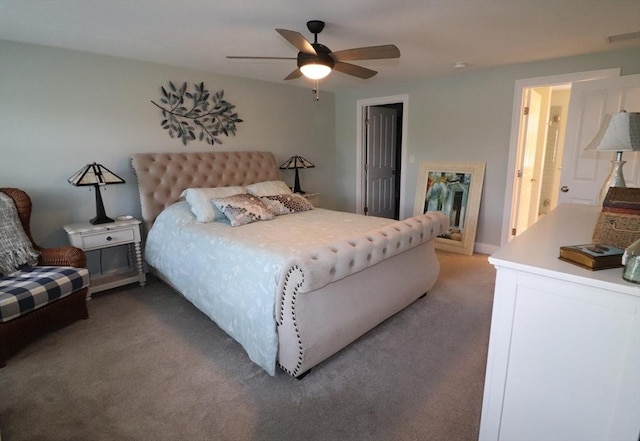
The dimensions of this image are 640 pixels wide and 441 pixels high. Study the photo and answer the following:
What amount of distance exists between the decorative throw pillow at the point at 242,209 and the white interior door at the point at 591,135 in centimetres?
309

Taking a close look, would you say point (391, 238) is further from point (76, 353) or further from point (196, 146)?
point (196, 146)

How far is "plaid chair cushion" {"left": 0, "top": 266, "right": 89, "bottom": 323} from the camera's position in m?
2.20

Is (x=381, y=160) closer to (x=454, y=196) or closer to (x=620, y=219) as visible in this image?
(x=454, y=196)

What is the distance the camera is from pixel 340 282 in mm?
2154

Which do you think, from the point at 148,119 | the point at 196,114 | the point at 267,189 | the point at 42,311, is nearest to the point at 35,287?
the point at 42,311

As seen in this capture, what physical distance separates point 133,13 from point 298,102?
9.59 feet

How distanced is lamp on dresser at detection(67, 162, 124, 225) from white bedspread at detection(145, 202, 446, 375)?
479 mm

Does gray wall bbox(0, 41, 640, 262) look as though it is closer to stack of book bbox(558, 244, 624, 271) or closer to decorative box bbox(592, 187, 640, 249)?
decorative box bbox(592, 187, 640, 249)

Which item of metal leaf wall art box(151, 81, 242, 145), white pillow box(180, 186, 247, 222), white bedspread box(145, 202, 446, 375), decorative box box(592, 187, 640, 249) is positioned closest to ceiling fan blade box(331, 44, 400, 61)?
white bedspread box(145, 202, 446, 375)

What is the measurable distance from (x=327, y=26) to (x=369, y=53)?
501 millimetres

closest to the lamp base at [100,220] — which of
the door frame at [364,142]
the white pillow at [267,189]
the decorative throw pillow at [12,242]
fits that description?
the decorative throw pillow at [12,242]

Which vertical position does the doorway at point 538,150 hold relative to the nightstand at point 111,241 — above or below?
above

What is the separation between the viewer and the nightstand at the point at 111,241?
9.83ft

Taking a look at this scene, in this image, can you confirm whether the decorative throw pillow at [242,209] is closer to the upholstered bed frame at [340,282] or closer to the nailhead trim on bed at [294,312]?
the upholstered bed frame at [340,282]
